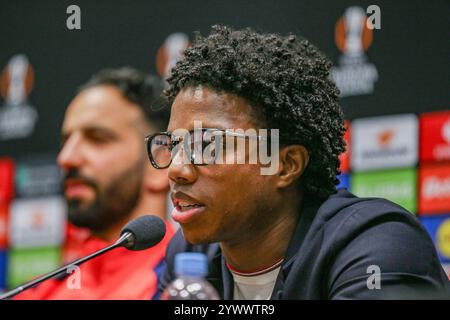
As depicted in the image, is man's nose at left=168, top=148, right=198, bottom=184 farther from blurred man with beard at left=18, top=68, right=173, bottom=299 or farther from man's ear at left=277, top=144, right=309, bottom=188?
blurred man with beard at left=18, top=68, right=173, bottom=299

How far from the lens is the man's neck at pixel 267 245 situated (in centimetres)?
166

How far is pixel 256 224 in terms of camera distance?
164 cm

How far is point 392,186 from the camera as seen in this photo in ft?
8.53

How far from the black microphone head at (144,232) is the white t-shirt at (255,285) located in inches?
8.3

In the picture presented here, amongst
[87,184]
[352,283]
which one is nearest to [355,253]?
[352,283]

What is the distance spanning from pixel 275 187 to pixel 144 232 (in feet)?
0.90

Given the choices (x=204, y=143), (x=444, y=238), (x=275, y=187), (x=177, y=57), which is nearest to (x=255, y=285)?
(x=275, y=187)

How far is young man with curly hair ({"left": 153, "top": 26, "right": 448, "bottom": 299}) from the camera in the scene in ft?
4.97

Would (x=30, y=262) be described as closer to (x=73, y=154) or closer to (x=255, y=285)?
(x=73, y=154)

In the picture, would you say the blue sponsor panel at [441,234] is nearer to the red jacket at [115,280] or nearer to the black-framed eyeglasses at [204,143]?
the red jacket at [115,280]

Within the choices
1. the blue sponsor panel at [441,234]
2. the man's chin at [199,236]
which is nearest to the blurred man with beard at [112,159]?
the blue sponsor panel at [441,234]
